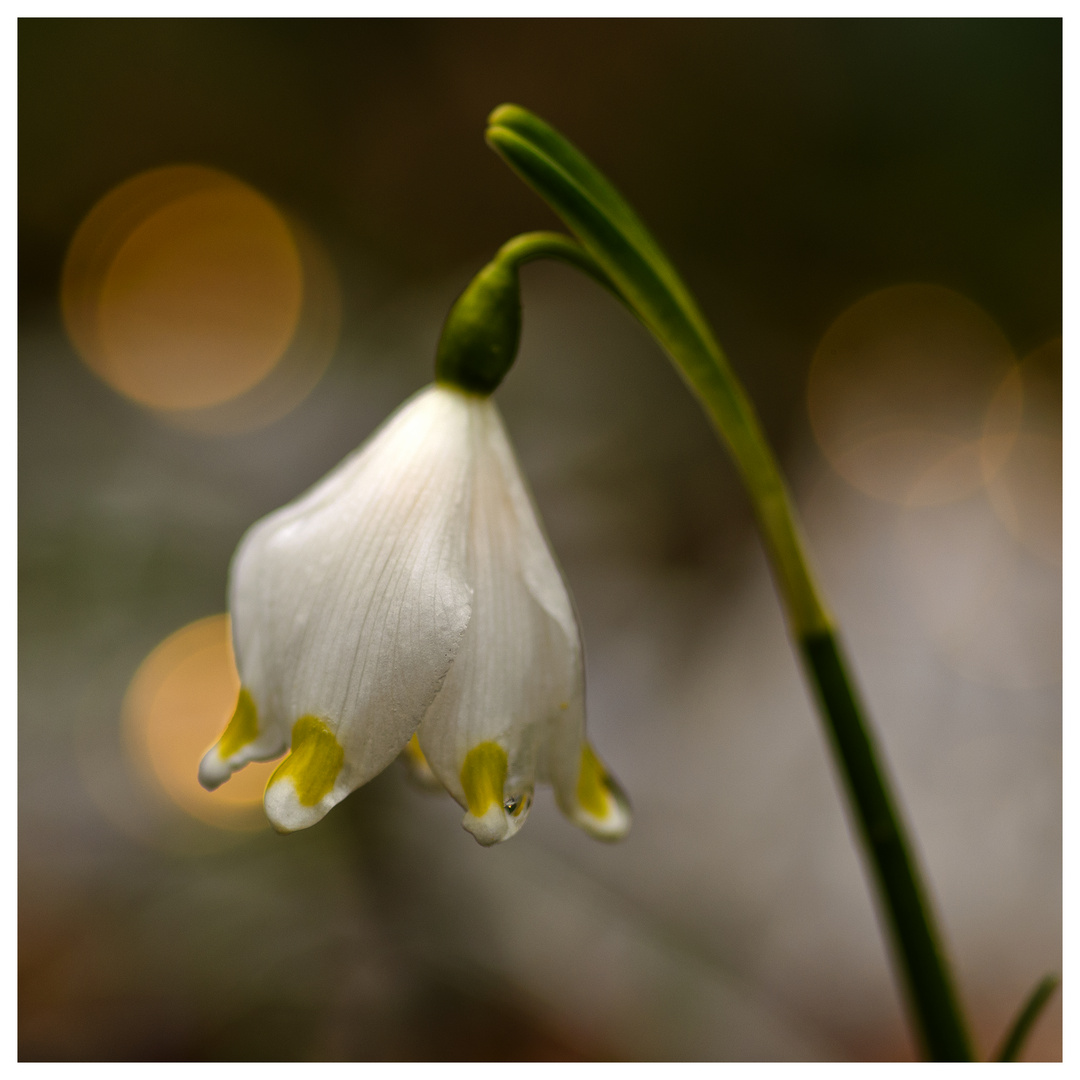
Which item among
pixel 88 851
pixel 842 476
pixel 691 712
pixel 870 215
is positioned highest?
pixel 870 215

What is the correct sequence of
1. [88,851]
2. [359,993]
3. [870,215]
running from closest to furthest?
1. [359,993]
2. [88,851]
3. [870,215]

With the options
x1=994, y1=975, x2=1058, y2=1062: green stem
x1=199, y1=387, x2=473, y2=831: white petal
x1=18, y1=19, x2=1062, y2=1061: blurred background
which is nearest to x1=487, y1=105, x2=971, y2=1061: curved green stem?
x1=994, y1=975, x2=1058, y2=1062: green stem

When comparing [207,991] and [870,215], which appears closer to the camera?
[207,991]

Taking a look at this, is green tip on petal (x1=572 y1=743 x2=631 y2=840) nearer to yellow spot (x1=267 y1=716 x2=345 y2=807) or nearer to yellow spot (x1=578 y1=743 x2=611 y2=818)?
yellow spot (x1=578 y1=743 x2=611 y2=818)

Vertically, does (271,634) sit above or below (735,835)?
above

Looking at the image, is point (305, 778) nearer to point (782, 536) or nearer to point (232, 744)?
point (232, 744)
